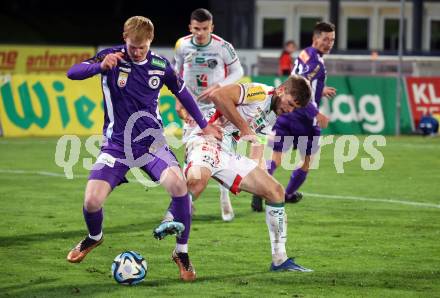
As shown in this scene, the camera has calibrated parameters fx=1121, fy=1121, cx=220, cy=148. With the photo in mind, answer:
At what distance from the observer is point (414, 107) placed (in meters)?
27.1

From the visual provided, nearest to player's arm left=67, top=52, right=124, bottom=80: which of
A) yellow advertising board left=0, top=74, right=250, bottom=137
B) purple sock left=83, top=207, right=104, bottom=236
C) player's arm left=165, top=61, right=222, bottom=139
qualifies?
player's arm left=165, top=61, right=222, bottom=139

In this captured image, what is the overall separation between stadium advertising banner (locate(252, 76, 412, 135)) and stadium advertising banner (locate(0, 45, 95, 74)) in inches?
313

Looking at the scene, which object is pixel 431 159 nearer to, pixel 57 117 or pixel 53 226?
pixel 57 117

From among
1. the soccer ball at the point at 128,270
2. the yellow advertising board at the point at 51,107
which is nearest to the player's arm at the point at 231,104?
the soccer ball at the point at 128,270

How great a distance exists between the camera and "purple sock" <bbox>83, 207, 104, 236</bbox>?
9.67m

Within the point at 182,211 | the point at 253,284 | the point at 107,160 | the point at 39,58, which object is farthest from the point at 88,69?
the point at 39,58

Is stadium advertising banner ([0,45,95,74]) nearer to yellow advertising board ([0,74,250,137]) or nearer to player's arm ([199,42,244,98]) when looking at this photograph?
yellow advertising board ([0,74,250,137])

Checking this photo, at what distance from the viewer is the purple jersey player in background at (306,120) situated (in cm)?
1478

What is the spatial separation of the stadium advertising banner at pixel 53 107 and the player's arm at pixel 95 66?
52.1 ft

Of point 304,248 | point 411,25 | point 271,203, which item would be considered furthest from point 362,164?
point 411,25

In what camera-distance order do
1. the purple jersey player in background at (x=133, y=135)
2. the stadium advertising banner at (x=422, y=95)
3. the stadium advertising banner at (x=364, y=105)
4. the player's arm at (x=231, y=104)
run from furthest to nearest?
the stadium advertising banner at (x=422, y=95), the stadium advertising banner at (x=364, y=105), the player's arm at (x=231, y=104), the purple jersey player in background at (x=133, y=135)

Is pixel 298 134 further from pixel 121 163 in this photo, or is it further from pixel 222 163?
pixel 121 163

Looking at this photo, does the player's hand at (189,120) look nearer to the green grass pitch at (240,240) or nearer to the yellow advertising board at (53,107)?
the green grass pitch at (240,240)

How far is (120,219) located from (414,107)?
15.0 meters
